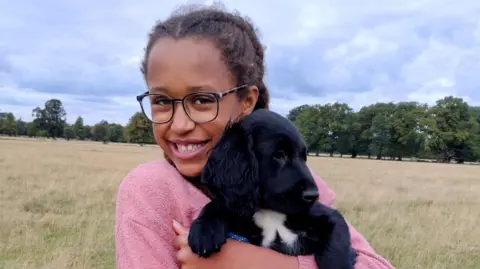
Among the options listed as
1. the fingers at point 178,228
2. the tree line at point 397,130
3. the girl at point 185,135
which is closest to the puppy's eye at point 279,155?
the girl at point 185,135

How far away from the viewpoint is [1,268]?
21.6ft

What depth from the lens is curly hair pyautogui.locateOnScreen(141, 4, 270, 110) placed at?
253 cm

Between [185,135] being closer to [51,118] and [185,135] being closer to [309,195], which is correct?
[309,195]

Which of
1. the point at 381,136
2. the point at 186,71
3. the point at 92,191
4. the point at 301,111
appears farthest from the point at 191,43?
the point at 301,111

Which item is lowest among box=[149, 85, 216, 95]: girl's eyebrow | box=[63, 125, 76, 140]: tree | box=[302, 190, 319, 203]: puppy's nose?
box=[302, 190, 319, 203]: puppy's nose

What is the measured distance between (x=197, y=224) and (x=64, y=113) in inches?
4804

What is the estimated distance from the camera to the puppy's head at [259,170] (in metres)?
2.28

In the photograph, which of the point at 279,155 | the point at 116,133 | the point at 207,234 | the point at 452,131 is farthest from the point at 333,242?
the point at 116,133

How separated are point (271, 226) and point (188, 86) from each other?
Answer: 2.45 feet

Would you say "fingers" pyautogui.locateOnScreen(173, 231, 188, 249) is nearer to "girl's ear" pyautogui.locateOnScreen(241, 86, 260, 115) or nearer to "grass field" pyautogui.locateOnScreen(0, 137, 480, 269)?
"girl's ear" pyautogui.locateOnScreen(241, 86, 260, 115)

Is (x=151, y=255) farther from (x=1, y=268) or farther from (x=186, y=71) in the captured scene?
(x=1, y=268)

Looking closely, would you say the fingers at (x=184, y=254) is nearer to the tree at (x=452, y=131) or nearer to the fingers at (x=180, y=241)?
the fingers at (x=180, y=241)

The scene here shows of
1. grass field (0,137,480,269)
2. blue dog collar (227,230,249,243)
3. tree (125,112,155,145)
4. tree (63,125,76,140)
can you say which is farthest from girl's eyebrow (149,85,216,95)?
tree (63,125,76,140)

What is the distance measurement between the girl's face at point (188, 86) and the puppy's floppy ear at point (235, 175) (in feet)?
0.42
